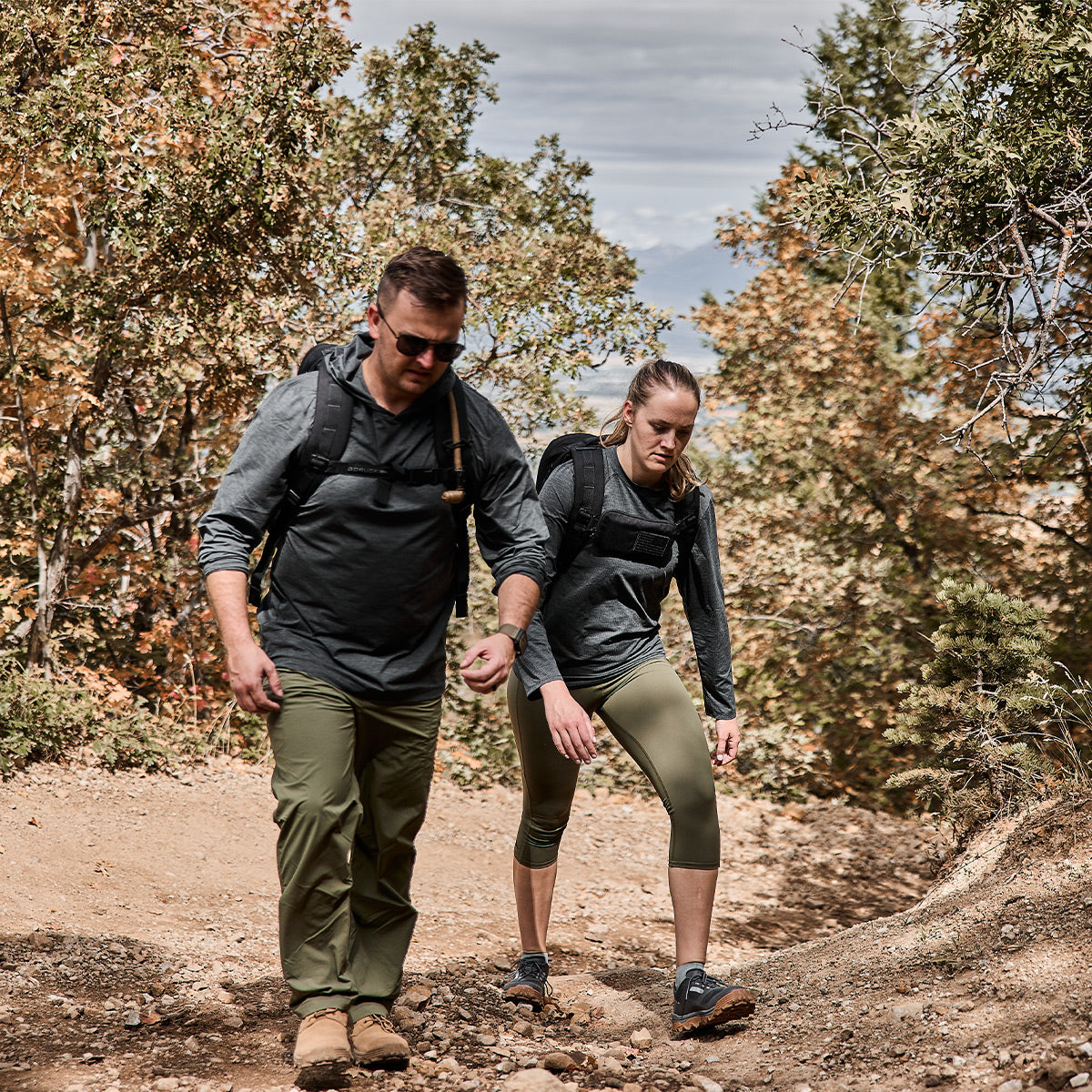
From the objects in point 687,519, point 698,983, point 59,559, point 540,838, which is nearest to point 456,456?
point 687,519

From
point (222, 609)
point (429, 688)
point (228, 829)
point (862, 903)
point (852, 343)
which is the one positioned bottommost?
point (862, 903)

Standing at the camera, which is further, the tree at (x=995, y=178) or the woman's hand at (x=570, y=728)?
the tree at (x=995, y=178)

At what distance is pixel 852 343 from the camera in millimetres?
10781

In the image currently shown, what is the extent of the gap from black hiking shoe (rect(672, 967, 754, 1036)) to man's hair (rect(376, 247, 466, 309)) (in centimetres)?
214

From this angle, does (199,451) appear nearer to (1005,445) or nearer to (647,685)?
(1005,445)

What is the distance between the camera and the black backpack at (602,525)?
12.2 ft

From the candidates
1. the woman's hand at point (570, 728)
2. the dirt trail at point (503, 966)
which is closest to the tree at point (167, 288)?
the dirt trail at point (503, 966)

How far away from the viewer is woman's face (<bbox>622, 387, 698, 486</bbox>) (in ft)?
12.1

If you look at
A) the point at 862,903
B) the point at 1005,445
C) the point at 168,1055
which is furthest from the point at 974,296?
the point at 168,1055

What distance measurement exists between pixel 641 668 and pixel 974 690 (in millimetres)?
3492

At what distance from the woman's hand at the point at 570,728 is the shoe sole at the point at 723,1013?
0.82m

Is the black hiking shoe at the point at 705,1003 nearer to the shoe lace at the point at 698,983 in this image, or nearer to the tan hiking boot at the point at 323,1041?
the shoe lace at the point at 698,983

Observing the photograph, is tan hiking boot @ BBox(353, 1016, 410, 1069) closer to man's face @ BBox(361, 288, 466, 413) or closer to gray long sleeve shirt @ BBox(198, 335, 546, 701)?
gray long sleeve shirt @ BBox(198, 335, 546, 701)

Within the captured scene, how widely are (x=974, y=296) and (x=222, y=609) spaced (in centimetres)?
481
